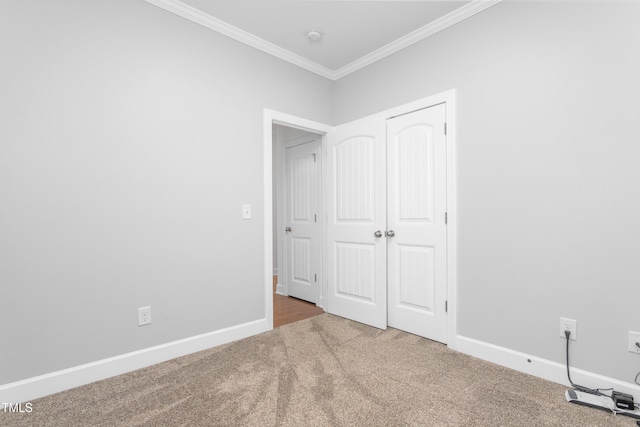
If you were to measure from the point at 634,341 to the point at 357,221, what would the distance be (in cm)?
209

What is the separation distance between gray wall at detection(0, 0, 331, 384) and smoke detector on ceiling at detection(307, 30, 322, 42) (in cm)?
50

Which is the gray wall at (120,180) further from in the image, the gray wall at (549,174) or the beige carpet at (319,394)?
the gray wall at (549,174)

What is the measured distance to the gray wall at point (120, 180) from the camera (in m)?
1.72

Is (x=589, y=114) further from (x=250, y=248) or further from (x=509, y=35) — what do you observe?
(x=250, y=248)

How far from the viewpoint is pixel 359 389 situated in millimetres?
1811

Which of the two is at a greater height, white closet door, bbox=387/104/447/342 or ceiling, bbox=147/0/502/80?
ceiling, bbox=147/0/502/80

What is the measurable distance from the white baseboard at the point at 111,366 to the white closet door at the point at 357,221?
110cm

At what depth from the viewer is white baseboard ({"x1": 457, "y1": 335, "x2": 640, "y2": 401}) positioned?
172cm

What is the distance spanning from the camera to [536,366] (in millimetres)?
1964

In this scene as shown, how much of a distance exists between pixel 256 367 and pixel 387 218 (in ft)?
5.57

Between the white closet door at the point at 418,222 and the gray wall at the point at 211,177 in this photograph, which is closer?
→ the gray wall at the point at 211,177

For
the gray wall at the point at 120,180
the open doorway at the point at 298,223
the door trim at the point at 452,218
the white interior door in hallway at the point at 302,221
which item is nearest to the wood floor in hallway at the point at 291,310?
the open doorway at the point at 298,223

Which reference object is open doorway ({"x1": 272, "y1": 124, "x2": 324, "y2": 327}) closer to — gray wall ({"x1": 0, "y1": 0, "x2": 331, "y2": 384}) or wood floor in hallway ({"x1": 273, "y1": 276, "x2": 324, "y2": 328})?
wood floor in hallway ({"x1": 273, "y1": 276, "x2": 324, "y2": 328})

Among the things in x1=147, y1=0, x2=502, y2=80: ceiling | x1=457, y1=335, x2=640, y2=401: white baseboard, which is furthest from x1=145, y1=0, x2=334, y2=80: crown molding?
x1=457, y1=335, x2=640, y2=401: white baseboard
